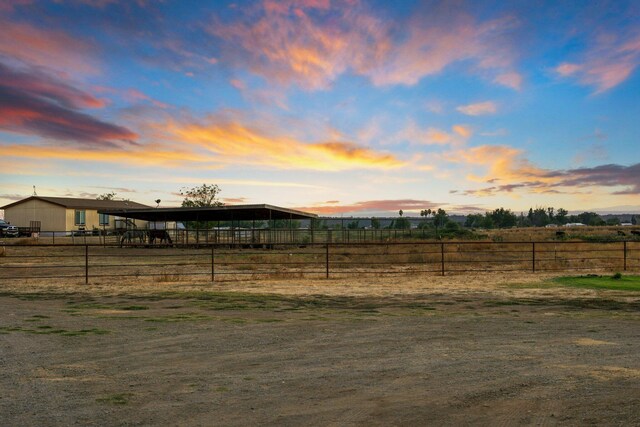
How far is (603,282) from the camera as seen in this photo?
727 inches

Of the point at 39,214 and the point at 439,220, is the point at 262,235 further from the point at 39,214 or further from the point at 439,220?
the point at 439,220

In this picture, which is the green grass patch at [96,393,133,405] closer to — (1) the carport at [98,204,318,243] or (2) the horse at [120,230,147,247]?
(1) the carport at [98,204,318,243]

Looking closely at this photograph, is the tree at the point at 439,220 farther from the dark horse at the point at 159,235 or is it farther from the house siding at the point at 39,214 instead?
the house siding at the point at 39,214

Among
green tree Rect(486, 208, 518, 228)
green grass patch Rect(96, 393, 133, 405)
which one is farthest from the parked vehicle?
green tree Rect(486, 208, 518, 228)

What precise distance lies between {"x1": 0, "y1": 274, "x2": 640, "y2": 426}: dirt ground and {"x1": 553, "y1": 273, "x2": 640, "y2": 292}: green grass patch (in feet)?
12.0

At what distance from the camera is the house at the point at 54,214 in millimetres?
71000

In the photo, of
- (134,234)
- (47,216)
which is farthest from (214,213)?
(47,216)

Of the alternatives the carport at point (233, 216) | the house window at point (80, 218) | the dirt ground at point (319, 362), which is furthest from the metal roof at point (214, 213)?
the dirt ground at point (319, 362)

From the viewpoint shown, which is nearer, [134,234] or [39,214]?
[134,234]

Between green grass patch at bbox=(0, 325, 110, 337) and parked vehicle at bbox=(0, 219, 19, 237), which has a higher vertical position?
parked vehicle at bbox=(0, 219, 19, 237)

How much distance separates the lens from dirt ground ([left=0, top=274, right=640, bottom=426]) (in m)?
5.40

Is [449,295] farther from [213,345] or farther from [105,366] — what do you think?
[105,366]

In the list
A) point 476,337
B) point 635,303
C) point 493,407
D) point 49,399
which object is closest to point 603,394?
point 493,407

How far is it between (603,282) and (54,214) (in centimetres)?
7121
